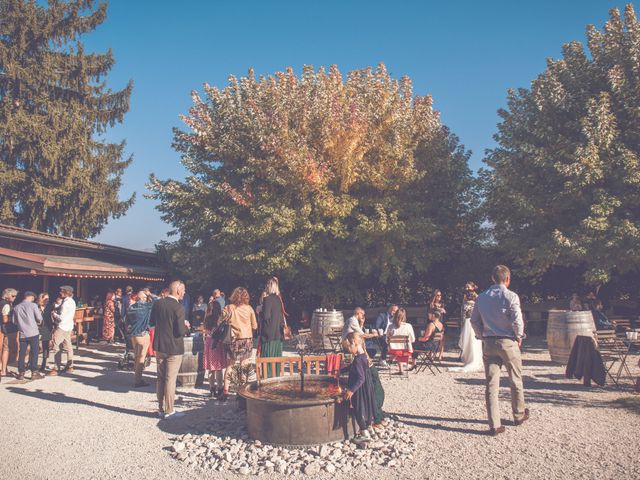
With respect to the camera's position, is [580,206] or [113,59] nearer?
[580,206]

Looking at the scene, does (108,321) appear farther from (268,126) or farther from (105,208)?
(105,208)

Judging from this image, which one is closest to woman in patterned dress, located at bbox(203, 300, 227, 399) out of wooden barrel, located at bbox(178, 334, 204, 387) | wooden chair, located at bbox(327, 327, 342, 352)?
wooden barrel, located at bbox(178, 334, 204, 387)

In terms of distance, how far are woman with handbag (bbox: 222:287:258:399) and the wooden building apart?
7.02 meters

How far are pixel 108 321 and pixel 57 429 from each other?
9981 millimetres

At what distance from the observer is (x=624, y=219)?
41.4 ft

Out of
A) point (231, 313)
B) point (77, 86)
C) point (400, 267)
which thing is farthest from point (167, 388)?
point (77, 86)

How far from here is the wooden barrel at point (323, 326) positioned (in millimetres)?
13273

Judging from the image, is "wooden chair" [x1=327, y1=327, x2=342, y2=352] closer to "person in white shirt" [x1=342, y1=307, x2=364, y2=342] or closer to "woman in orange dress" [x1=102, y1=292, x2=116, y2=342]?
"person in white shirt" [x1=342, y1=307, x2=364, y2=342]

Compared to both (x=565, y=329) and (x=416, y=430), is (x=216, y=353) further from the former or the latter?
(x=565, y=329)

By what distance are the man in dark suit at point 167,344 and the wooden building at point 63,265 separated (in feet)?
22.7

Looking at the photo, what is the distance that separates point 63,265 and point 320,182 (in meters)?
7.30

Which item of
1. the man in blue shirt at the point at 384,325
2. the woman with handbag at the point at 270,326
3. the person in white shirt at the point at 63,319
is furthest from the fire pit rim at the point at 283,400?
the person in white shirt at the point at 63,319

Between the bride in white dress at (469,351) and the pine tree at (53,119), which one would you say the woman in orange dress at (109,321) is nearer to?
the pine tree at (53,119)

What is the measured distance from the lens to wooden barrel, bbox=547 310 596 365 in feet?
33.4
